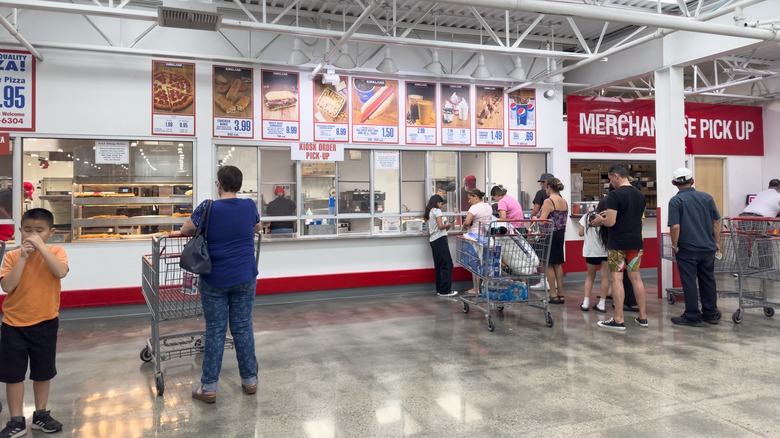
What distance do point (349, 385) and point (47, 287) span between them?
85.7 inches

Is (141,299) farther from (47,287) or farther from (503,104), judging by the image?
(503,104)

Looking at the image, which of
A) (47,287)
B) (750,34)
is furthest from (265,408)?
(750,34)

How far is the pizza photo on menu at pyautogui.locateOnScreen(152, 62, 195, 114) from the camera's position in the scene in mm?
6855

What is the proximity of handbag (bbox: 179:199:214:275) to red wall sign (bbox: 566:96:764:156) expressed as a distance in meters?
7.34

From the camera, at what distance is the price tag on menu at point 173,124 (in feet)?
Answer: 22.5

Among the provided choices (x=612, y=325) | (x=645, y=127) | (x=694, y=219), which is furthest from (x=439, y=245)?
(x=645, y=127)

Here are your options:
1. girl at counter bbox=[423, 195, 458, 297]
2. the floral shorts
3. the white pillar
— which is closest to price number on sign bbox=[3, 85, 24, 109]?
girl at counter bbox=[423, 195, 458, 297]

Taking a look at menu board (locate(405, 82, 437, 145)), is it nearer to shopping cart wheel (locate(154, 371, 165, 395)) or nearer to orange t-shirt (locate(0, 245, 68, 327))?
shopping cart wheel (locate(154, 371, 165, 395))

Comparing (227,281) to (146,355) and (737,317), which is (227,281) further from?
(737,317)

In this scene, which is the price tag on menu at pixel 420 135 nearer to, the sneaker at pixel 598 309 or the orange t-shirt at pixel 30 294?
the sneaker at pixel 598 309

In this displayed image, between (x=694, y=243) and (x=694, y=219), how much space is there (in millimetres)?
269

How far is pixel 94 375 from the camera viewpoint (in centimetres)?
425

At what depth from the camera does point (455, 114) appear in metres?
8.34

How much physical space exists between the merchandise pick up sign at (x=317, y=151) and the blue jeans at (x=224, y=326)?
13.1 feet
